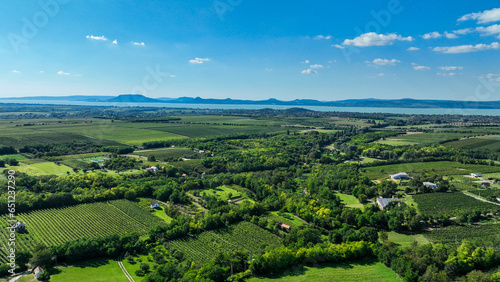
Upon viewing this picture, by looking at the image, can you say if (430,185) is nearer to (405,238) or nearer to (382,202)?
(382,202)

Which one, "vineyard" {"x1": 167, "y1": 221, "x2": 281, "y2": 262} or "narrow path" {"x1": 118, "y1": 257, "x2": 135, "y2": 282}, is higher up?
"vineyard" {"x1": 167, "y1": 221, "x2": 281, "y2": 262}

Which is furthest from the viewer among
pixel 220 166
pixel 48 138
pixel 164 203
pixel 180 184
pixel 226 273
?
pixel 48 138

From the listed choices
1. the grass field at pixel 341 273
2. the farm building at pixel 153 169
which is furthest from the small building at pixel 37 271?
the farm building at pixel 153 169

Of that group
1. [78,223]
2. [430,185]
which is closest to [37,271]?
[78,223]

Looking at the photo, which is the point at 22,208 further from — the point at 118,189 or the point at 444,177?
the point at 444,177

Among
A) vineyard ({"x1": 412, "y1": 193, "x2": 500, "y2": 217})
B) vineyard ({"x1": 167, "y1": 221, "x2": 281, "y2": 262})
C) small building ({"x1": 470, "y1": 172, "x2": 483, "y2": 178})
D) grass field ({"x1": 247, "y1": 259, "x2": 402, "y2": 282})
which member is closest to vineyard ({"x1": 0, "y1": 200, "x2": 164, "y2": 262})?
vineyard ({"x1": 167, "y1": 221, "x2": 281, "y2": 262})

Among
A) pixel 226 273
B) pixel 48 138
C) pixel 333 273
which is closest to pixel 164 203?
pixel 226 273

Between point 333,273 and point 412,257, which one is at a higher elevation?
point 412,257

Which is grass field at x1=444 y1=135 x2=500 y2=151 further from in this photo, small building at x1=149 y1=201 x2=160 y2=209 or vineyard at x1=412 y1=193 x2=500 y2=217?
small building at x1=149 y1=201 x2=160 y2=209
